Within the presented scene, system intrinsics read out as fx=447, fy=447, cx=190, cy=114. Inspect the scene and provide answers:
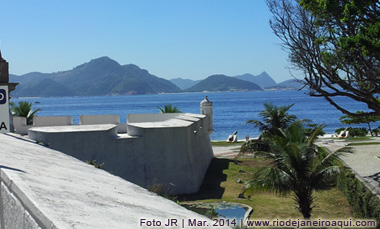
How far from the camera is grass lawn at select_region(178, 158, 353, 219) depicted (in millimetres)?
15605

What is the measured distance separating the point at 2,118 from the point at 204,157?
19632mm

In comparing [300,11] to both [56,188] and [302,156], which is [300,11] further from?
[56,188]

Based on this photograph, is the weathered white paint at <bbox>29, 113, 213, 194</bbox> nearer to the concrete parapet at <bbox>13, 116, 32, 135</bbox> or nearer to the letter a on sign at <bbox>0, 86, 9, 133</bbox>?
the concrete parapet at <bbox>13, 116, 32, 135</bbox>

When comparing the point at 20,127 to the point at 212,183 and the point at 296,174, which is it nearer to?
the point at 212,183

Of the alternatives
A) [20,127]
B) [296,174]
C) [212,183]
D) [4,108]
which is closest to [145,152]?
[212,183]

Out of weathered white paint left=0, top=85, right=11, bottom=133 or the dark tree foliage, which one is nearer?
weathered white paint left=0, top=85, right=11, bottom=133

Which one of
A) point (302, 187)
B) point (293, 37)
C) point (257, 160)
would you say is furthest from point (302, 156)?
point (257, 160)

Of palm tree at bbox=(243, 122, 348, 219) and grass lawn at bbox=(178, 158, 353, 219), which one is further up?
palm tree at bbox=(243, 122, 348, 219)

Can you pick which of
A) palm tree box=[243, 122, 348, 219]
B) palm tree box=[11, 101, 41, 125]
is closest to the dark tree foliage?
palm tree box=[243, 122, 348, 219]

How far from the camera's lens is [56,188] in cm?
403

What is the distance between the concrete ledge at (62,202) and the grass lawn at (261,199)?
10.7 meters

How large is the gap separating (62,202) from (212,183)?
18.3 m

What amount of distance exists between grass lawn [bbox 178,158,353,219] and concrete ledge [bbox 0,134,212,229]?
10.7 metres

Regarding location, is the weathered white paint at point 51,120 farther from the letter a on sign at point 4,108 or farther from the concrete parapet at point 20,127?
the letter a on sign at point 4,108
